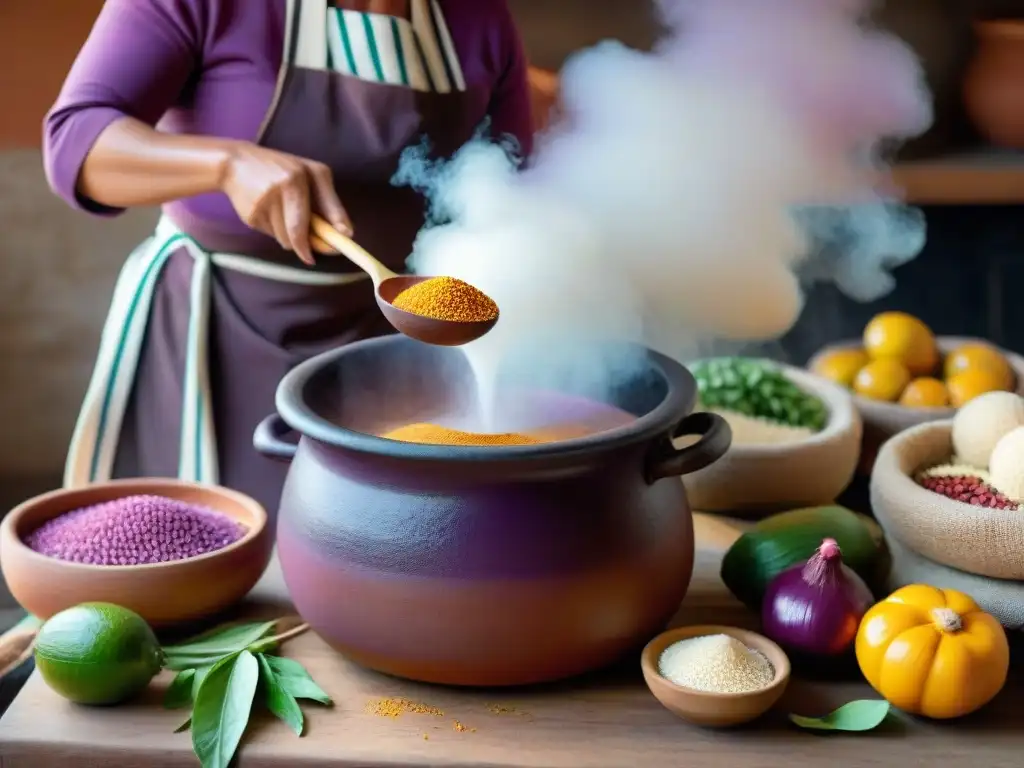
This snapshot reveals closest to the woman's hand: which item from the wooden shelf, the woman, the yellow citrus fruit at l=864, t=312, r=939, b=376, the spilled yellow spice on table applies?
the woman

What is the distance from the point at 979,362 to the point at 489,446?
100 centimetres

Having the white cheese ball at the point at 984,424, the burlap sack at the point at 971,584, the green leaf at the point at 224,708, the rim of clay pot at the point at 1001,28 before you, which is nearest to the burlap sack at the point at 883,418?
the white cheese ball at the point at 984,424

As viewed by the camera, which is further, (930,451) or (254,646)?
(930,451)

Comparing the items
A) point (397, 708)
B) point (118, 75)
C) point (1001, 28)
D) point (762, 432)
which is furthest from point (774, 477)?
point (1001, 28)

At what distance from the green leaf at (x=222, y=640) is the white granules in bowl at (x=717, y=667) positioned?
0.38 meters

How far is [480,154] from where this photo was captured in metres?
1.65

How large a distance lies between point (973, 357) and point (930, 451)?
485 millimetres

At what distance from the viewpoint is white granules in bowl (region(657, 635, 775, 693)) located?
3.17 ft

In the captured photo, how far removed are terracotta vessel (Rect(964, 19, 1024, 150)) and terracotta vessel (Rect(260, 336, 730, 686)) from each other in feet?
7.33

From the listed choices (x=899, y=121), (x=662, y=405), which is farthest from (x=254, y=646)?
(x=899, y=121)

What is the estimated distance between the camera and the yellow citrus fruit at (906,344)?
5.61 feet

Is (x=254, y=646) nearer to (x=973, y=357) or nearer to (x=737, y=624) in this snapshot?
(x=737, y=624)

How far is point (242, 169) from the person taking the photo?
141 cm

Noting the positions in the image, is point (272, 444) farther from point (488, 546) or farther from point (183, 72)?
point (183, 72)
